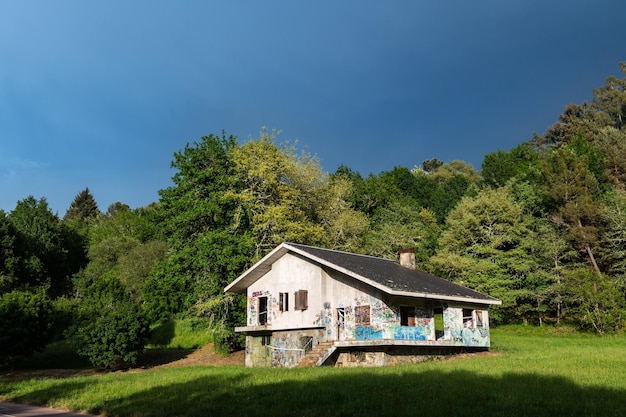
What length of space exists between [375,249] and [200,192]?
2318cm

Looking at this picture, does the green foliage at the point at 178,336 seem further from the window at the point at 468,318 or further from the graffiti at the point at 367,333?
the window at the point at 468,318

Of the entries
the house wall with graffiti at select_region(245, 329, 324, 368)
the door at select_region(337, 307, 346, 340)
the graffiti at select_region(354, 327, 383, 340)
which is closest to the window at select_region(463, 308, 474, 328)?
the graffiti at select_region(354, 327, 383, 340)

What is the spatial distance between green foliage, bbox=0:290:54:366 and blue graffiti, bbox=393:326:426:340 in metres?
25.5

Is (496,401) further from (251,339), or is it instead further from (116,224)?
(116,224)

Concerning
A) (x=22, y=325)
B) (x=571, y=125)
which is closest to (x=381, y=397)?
(x=22, y=325)

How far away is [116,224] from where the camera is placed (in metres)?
82.2

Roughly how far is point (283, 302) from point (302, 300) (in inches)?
76.6

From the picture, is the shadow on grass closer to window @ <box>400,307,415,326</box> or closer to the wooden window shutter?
window @ <box>400,307,415,326</box>

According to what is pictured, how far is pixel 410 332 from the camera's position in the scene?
85.5 ft

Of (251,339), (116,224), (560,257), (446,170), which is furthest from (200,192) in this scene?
(446,170)

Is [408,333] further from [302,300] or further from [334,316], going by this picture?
[302,300]

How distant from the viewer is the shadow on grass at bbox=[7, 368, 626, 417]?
467 inches

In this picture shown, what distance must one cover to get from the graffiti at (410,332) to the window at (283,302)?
7436mm

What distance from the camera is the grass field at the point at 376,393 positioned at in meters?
12.1
